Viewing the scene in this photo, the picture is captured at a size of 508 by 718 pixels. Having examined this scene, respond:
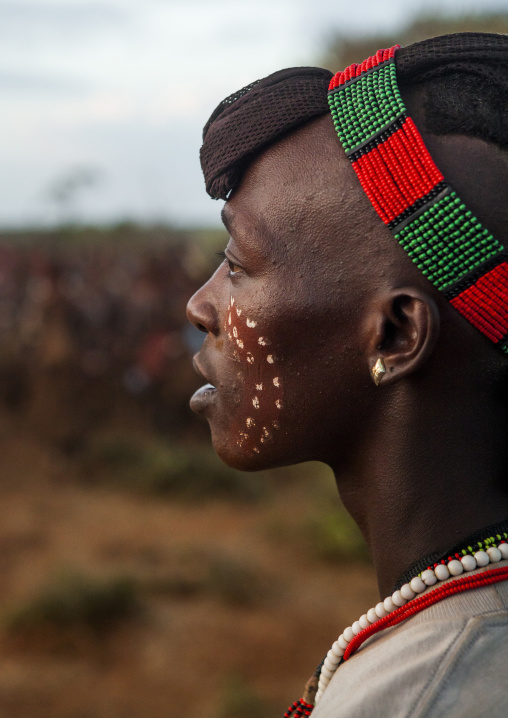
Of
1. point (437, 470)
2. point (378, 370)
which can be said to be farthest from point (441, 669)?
point (378, 370)

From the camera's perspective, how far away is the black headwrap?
1.60 meters

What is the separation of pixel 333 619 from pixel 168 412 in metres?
5.38

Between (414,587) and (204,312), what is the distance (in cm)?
76

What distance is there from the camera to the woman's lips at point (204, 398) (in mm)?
1896

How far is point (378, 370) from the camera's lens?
159 cm

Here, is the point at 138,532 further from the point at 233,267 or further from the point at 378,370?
the point at 378,370

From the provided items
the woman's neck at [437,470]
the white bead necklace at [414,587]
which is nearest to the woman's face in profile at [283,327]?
the woman's neck at [437,470]

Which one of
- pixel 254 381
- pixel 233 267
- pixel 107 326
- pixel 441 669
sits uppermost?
pixel 107 326

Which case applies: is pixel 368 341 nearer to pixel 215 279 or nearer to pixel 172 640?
pixel 215 279

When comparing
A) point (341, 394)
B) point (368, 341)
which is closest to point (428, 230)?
point (368, 341)

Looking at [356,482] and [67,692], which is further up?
[356,482]

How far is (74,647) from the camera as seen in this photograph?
580 cm

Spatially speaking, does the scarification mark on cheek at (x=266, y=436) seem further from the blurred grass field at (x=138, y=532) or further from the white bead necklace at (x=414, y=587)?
the blurred grass field at (x=138, y=532)

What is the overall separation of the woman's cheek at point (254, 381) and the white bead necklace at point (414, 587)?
42 centimetres
